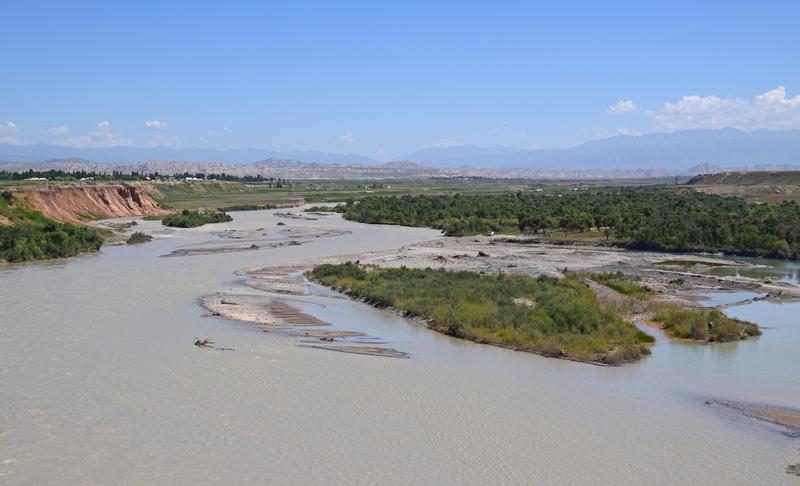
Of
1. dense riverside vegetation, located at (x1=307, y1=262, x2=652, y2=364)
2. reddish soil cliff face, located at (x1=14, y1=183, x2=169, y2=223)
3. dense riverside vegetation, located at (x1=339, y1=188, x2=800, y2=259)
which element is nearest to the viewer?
dense riverside vegetation, located at (x1=307, y1=262, x2=652, y2=364)

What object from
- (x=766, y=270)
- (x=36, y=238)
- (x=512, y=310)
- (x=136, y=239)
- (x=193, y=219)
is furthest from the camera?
(x=193, y=219)

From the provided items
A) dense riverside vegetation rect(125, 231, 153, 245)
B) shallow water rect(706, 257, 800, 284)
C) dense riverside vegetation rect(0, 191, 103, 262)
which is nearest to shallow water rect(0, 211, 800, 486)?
shallow water rect(706, 257, 800, 284)

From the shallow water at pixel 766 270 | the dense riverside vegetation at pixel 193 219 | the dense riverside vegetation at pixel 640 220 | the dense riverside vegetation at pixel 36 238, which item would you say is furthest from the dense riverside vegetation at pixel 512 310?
the dense riverside vegetation at pixel 193 219

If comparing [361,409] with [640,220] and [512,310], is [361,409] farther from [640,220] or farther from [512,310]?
[640,220]

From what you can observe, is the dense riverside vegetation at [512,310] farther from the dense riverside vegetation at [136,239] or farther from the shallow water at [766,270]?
the dense riverside vegetation at [136,239]

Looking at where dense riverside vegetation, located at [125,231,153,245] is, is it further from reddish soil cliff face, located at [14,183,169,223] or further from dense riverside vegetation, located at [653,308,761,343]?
dense riverside vegetation, located at [653,308,761,343]

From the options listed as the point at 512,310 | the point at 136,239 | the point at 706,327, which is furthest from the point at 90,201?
the point at 706,327

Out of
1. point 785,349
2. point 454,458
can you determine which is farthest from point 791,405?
point 454,458
